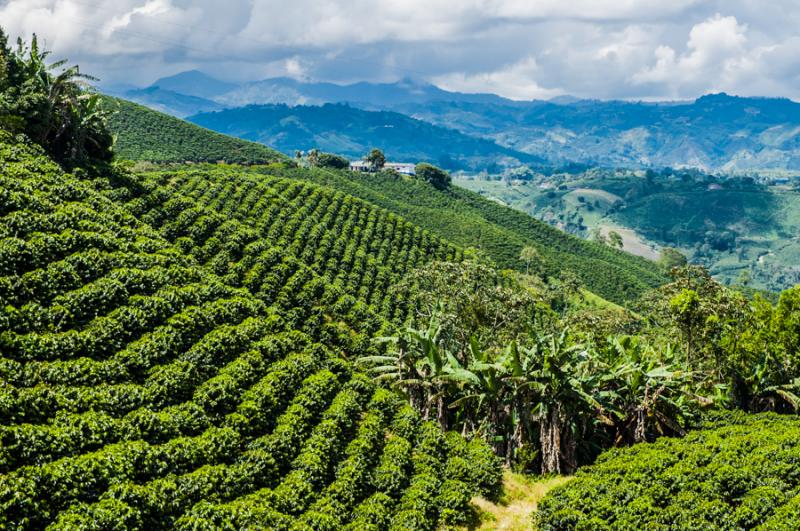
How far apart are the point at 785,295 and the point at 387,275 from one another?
33.8m

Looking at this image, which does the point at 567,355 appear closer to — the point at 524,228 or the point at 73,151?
the point at 73,151

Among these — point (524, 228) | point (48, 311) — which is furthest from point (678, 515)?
point (524, 228)

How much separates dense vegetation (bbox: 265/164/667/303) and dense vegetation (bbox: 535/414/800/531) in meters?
73.7

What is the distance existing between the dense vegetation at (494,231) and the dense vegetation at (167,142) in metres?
22.9

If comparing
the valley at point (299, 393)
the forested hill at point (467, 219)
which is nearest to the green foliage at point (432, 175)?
the forested hill at point (467, 219)

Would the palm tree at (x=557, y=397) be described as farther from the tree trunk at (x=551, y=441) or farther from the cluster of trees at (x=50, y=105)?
the cluster of trees at (x=50, y=105)

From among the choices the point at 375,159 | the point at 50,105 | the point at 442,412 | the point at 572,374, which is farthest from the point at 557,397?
the point at 375,159

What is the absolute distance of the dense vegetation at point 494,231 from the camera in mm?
107381

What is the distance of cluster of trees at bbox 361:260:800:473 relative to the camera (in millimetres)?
26266

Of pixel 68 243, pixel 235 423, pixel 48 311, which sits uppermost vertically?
pixel 68 243

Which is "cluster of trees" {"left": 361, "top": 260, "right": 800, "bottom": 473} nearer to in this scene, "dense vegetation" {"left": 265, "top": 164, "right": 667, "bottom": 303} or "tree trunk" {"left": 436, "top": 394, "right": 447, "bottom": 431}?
"tree trunk" {"left": 436, "top": 394, "right": 447, "bottom": 431}

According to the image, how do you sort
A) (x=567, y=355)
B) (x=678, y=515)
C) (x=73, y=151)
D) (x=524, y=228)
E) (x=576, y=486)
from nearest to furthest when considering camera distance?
1. (x=678, y=515)
2. (x=576, y=486)
3. (x=567, y=355)
4. (x=73, y=151)
5. (x=524, y=228)

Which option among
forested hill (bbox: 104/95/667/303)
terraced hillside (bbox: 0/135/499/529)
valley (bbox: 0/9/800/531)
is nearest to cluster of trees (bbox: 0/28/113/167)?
valley (bbox: 0/9/800/531)

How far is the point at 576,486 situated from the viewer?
2194cm
